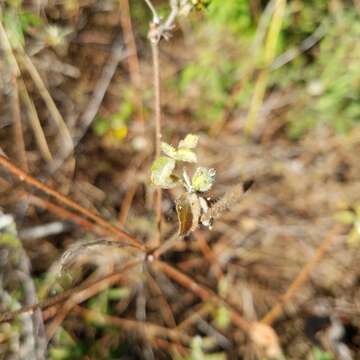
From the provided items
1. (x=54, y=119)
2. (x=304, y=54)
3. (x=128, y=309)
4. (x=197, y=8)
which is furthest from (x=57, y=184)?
(x=304, y=54)

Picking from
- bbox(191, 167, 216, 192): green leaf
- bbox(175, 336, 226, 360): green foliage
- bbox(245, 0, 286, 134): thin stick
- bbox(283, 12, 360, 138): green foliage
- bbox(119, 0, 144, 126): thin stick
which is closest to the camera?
bbox(191, 167, 216, 192): green leaf

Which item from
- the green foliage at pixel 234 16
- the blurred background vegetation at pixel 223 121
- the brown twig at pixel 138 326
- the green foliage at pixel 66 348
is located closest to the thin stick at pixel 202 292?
the blurred background vegetation at pixel 223 121

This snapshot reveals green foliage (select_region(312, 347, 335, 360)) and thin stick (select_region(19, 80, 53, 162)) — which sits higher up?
thin stick (select_region(19, 80, 53, 162))

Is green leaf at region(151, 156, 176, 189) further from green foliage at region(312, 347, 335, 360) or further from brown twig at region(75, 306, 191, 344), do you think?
green foliage at region(312, 347, 335, 360)

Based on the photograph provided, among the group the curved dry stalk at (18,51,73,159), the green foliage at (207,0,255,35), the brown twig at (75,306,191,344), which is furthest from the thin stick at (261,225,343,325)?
the curved dry stalk at (18,51,73,159)

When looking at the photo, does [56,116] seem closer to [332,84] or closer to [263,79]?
[263,79]

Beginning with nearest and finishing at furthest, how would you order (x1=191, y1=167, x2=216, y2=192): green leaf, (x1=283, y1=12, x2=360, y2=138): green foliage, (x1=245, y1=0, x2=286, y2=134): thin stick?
(x1=191, y1=167, x2=216, y2=192): green leaf, (x1=245, y1=0, x2=286, y2=134): thin stick, (x1=283, y1=12, x2=360, y2=138): green foliage

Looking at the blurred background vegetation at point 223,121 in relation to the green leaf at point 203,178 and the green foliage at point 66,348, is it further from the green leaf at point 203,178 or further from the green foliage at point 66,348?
the green leaf at point 203,178

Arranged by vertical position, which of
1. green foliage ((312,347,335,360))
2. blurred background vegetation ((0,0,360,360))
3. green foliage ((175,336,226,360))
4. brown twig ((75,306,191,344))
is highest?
blurred background vegetation ((0,0,360,360))

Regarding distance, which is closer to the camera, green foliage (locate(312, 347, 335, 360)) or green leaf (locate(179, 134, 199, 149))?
green leaf (locate(179, 134, 199, 149))
